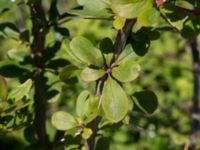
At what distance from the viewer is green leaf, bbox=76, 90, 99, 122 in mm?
898

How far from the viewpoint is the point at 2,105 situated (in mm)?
982

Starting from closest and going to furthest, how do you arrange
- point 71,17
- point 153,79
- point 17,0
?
point 17,0 → point 71,17 → point 153,79

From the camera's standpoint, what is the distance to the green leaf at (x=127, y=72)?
0.85 meters

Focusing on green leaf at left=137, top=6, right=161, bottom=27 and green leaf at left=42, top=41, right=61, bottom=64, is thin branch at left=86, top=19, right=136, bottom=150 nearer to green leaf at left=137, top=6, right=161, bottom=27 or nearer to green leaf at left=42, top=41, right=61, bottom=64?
green leaf at left=137, top=6, right=161, bottom=27

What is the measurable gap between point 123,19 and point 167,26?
128 millimetres

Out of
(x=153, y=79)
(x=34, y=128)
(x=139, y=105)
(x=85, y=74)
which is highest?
(x=85, y=74)

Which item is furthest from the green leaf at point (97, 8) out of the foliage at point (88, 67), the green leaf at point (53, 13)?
the green leaf at point (53, 13)

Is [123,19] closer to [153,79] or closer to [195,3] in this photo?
[195,3]

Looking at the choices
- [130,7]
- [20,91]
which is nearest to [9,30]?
[20,91]

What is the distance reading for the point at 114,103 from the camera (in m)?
0.84

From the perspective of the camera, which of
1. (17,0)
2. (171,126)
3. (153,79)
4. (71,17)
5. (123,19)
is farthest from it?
(153,79)

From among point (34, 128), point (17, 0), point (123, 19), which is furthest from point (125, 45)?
point (34, 128)

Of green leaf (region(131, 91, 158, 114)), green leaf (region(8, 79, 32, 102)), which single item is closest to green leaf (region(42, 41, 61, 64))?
green leaf (region(8, 79, 32, 102))

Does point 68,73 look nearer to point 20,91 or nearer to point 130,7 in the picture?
point 20,91
